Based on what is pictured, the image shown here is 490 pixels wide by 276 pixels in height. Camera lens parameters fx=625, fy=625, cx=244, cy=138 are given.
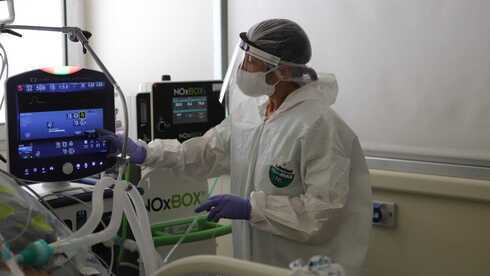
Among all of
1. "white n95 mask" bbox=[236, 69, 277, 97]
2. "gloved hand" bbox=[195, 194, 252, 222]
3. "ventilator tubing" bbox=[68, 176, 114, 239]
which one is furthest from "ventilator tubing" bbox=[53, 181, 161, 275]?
"white n95 mask" bbox=[236, 69, 277, 97]

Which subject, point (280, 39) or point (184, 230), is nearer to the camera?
point (280, 39)

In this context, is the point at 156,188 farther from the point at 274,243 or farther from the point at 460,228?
the point at 460,228

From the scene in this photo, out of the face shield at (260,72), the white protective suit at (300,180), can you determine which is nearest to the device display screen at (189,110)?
the white protective suit at (300,180)

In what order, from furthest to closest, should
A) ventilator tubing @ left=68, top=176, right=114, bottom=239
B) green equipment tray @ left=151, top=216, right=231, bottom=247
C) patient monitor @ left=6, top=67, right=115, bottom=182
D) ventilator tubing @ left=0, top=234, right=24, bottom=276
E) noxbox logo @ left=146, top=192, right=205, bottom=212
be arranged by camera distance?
noxbox logo @ left=146, top=192, right=205, bottom=212, green equipment tray @ left=151, top=216, right=231, bottom=247, patient monitor @ left=6, top=67, right=115, bottom=182, ventilator tubing @ left=68, top=176, right=114, bottom=239, ventilator tubing @ left=0, top=234, right=24, bottom=276

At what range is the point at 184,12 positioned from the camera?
319 cm

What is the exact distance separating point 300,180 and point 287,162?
7 centimetres

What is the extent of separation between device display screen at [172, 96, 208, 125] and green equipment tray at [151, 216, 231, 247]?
42cm

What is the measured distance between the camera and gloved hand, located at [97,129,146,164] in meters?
1.95

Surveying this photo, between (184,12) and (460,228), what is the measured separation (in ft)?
5.66

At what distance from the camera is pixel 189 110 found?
2441 mm

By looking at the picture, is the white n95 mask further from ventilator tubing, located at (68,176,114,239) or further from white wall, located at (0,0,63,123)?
white wall, located at (0,0,63,123)

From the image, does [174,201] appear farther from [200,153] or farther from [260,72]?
[260,72]

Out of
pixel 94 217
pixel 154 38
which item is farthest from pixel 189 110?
pixel 94 217

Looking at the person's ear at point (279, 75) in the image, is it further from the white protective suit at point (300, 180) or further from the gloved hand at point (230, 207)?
the gloved hand at point (230, 207)
